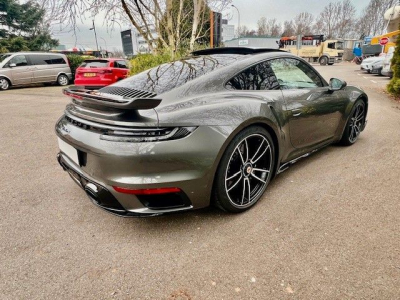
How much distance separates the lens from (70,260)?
1793mm

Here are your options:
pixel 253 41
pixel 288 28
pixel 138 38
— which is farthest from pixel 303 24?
pixel 138 38

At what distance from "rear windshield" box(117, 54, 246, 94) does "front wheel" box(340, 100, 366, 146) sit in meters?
2.10

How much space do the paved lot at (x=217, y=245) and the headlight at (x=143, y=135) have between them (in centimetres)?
82

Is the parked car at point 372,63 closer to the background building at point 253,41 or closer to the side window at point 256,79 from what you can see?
the side window at point 256,79

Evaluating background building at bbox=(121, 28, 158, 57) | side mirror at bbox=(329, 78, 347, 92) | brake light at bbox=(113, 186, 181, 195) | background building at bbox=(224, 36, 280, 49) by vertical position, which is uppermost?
background building at bbox=(224, 36, 280, 49)

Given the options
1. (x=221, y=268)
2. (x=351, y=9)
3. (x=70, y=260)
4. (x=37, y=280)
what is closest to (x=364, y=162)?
(x=221, y=268)

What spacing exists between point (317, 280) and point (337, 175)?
165cm

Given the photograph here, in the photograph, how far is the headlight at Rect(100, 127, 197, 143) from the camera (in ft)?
5.48

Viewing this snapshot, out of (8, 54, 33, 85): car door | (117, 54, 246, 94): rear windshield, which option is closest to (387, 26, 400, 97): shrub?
(117, 54, 246, 94): rear windshield

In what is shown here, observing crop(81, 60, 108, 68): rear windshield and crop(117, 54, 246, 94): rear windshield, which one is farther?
crop(81, 60, 108, 68): rear windshield

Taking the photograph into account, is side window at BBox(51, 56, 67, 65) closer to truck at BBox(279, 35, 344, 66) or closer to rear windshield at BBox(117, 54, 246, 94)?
rear windshield at BBox(117, 54, 246, 94)

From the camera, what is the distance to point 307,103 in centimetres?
273

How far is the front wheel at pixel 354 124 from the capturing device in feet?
11.9

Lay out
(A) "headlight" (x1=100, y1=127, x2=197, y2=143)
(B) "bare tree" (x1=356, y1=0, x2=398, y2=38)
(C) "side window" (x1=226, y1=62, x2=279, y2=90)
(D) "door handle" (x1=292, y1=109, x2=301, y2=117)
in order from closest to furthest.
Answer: (A) "headlight" (x1=100, y1=127, x2=197, y2=143), (C) "side window" (x1=226, y1=62, x2=279, y2=90), (D) "door handle" (x1=292, y1=109, x2=301, y2=117), (B) "bare tree" (x1=356, y1=0, x2=398, y2=38)
